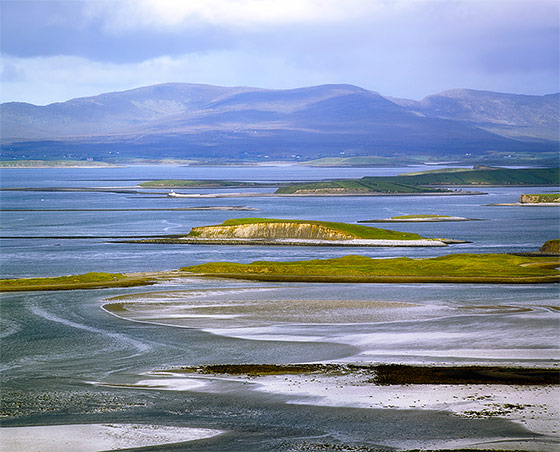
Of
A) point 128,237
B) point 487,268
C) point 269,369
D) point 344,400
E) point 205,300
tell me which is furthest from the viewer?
point 128,237

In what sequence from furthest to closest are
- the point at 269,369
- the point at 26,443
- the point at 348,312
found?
the point at 348,312, the point at 269,369, the point at 26,443

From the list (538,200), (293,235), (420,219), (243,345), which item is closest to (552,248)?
(293,235)

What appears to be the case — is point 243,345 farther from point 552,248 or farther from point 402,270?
point 552,248

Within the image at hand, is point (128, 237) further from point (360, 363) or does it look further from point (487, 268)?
point (360, 363)

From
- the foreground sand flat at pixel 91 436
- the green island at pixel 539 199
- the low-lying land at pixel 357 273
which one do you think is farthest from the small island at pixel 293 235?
the green island at pixel 539 199

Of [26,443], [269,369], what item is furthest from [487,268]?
[26,443]

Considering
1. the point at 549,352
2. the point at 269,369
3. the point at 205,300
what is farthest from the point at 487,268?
the point at 269,369

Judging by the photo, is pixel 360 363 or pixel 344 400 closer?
pixel 344 400
